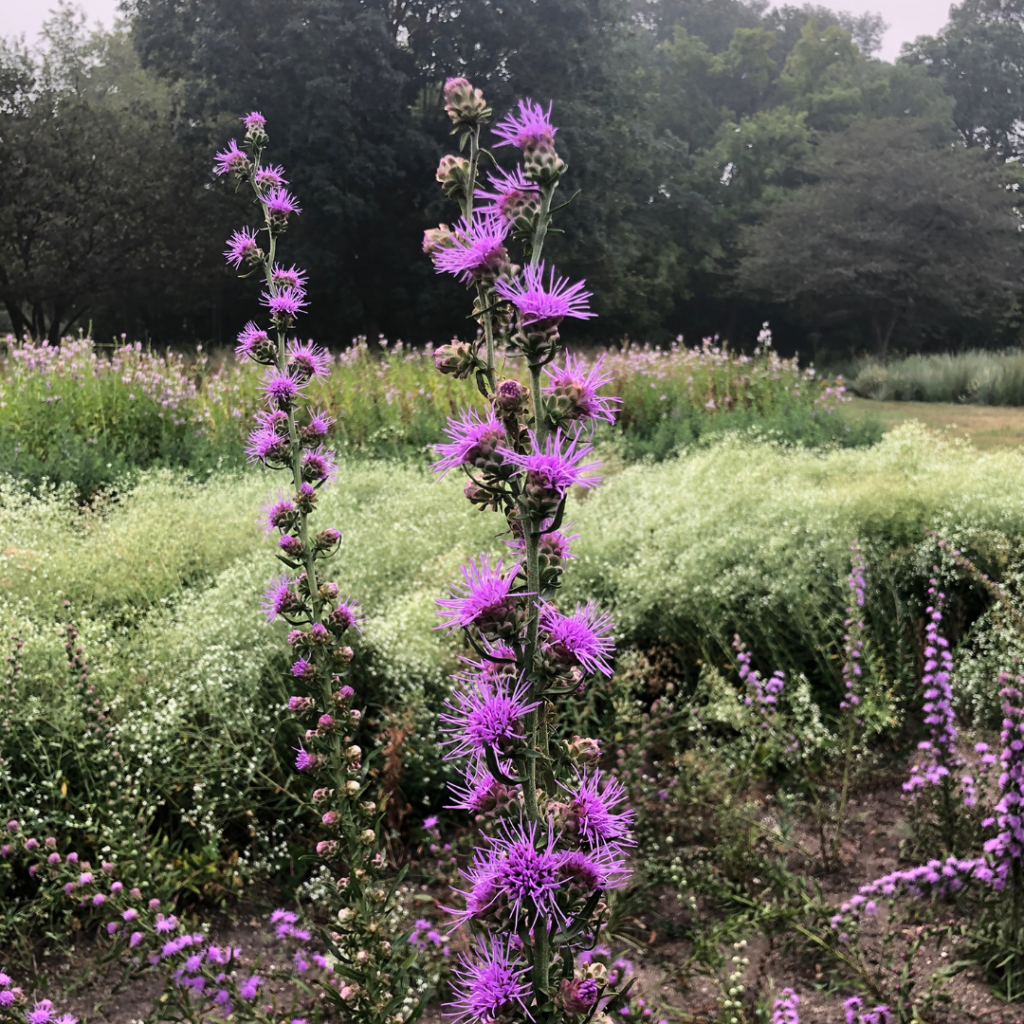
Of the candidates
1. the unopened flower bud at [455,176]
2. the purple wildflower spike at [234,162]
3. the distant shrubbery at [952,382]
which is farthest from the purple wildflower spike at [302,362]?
the distant shrubbery at [952,382]

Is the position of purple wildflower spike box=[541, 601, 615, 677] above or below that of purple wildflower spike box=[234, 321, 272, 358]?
below

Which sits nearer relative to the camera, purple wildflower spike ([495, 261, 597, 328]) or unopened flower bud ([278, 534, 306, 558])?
purple wildflower spike ([495, 261, 597, 328])

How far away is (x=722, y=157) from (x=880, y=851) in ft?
93.8

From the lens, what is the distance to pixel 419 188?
22078mm

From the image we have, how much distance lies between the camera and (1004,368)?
15125mm

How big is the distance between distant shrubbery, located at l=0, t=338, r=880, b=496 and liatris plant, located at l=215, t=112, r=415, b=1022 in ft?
17.1

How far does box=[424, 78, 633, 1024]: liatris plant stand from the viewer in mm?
943

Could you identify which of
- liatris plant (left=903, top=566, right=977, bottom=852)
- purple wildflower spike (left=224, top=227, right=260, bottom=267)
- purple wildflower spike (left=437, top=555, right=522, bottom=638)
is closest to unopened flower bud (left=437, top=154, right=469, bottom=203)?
purple wildflower spike (left=437, top=555, right=522, bottom=638)

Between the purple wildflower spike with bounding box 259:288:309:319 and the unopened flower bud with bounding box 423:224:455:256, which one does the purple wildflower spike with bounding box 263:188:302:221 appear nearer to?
the purple wildflower spike with bounding box 259:288:309:319

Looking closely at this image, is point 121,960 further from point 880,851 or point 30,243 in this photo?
point 30,243

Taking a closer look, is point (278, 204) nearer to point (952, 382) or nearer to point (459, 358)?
point (459, 358)

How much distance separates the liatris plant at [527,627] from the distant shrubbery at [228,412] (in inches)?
245

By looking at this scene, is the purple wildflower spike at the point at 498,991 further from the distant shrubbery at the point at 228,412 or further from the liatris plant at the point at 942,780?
the distant shrubbery at the point at 228,412

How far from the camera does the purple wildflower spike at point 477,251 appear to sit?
0.96m
